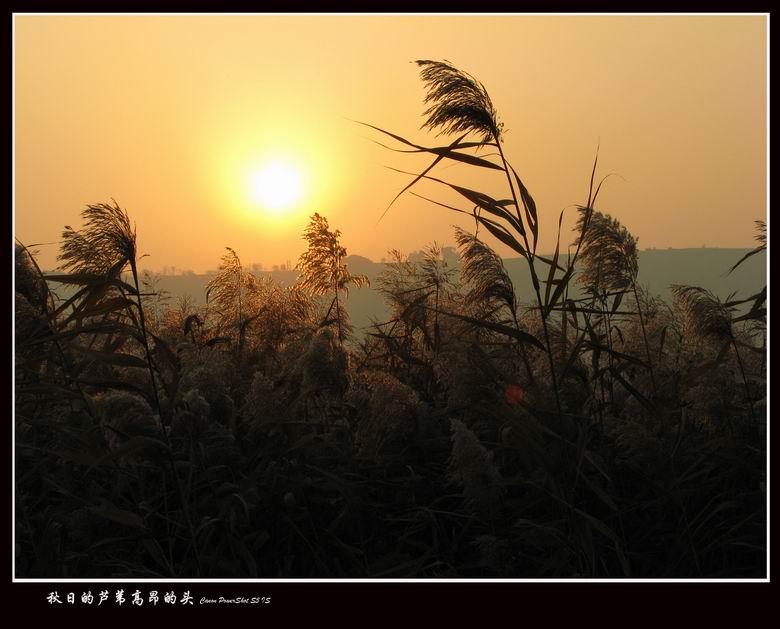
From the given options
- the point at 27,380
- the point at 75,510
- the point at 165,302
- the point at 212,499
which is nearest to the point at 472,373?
the point at 212,499

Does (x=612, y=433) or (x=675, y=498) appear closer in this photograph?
(x=675, y=498)

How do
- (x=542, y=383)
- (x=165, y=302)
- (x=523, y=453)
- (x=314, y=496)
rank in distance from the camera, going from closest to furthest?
(x=523, y=453) < (x=314, y=496) < (x=542, y=383) < (x=165, y=302)

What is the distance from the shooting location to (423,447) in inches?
173

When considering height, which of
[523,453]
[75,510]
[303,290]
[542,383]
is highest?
[303,290]

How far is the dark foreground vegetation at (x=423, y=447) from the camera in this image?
356cm

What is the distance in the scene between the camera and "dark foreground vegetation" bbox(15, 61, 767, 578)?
11.7ft

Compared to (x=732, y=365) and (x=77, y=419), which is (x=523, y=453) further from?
(x=77, y=419)

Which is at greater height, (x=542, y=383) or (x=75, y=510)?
(x=542, y=383)

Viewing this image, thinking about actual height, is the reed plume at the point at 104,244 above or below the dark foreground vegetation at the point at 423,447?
above

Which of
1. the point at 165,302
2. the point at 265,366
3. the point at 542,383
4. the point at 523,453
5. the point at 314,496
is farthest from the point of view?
the point at 165,302

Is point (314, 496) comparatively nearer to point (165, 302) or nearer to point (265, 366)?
point (265, 366)

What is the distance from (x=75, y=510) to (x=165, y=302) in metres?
4.31

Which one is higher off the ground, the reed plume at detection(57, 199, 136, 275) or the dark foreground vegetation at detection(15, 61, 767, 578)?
the reed plume at detection(57, 199, 136, 275)

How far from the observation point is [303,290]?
6.26m
